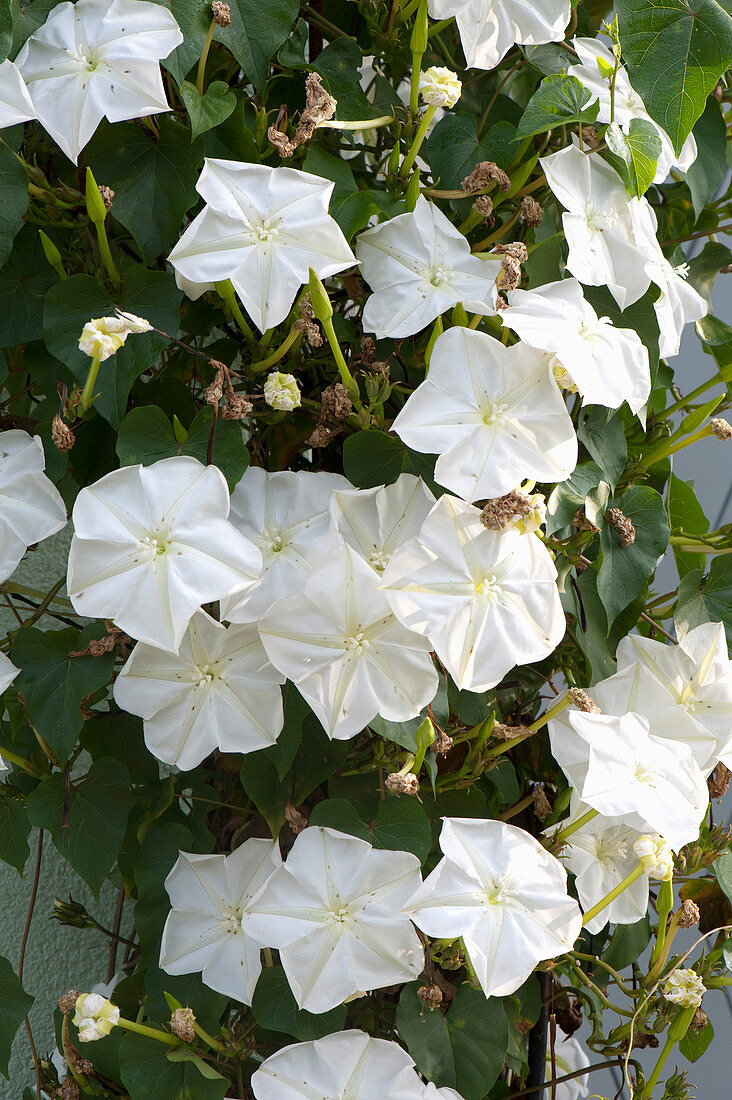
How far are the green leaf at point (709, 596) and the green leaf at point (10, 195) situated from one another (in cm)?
77

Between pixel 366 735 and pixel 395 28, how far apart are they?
721 millimetres

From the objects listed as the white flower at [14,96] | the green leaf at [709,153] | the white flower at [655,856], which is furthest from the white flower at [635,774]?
the white flower at [14,96]

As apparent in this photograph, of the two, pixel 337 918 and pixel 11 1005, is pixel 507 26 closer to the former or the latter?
pixel 337 918

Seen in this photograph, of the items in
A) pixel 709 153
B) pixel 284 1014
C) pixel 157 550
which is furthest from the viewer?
pixel 709 153

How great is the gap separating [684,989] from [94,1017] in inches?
22.5

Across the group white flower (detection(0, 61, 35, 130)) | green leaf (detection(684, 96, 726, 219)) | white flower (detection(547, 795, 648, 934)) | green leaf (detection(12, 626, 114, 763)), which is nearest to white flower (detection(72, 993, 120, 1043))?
green leaf (detection(12, 626, 114, 763))

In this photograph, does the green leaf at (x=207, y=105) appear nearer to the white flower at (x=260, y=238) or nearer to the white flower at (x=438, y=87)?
the white flower at (x=260, y=238)

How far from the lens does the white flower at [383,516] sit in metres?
0.83

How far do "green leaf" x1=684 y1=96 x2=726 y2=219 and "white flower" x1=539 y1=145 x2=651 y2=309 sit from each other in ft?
0.46

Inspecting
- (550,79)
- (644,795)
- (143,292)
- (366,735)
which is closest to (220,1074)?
(366,735)

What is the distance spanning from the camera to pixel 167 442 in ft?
2.76

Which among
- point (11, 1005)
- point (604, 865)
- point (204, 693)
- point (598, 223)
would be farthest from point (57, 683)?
point (598, 223)

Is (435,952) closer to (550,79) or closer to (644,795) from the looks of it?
(644,795)

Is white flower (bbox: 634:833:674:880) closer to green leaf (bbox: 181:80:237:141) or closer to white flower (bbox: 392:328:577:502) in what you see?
white flower (bbox: 392:328:577:502)
